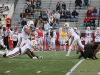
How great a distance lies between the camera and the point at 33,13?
26438 mm

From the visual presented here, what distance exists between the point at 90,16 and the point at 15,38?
31.0ft

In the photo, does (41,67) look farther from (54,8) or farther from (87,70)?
(54,8)

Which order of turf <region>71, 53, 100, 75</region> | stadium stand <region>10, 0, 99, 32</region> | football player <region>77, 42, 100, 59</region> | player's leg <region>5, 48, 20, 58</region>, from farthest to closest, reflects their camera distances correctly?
1. stadium stand <region>10, 0, 99, 32</region>
2. player's leg <region>5, 48, 20, 58</region>
3. football player <region>77, 42, 100, 59</region>
4. turf <region>71, 53, 100, 75</region>

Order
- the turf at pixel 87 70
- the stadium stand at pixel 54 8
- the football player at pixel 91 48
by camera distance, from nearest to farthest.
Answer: the turf at pixel 87 70
the football player at pixel 91 48
the stadium stand at pixel 54 8

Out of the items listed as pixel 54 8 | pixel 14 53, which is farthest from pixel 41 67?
pixel 54 8

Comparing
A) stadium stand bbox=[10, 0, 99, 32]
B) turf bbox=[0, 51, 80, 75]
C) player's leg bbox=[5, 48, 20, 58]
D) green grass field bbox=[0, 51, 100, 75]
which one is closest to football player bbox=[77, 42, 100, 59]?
green grass field bbox=[0, 51, 100, 75]

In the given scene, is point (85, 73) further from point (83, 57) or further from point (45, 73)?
point (83, 57)

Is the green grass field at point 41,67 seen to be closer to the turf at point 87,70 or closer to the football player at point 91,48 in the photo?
the turf at point 87,70

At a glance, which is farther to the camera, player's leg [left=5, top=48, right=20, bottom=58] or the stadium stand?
the stadium stand

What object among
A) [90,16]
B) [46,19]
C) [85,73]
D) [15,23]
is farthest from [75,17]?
[85,73]

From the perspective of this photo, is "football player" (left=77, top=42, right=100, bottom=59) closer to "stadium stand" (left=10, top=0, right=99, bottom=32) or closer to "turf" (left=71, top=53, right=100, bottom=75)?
"turf" (left=71, top=53, right=100, bottom=75)

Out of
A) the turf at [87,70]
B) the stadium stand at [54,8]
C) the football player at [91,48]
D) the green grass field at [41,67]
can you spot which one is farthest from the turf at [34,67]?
the stadium stand at [54,8]

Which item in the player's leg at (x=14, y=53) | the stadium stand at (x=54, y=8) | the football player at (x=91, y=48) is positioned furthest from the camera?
the stadium stand at (x=54, y=8)

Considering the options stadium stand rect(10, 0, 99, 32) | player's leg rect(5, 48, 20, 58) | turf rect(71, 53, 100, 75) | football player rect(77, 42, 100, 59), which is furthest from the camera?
stadium stand rect(10, 0, 99, 32)
